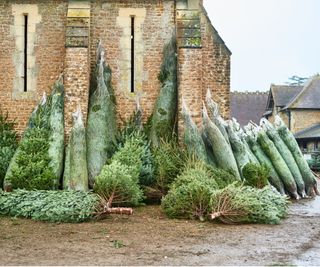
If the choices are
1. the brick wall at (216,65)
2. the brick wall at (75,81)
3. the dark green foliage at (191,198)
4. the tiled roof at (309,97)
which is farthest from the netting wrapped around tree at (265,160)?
the tiled roof at (309,97)

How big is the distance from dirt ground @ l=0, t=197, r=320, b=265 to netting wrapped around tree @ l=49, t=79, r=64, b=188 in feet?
9.92

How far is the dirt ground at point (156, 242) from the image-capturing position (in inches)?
316

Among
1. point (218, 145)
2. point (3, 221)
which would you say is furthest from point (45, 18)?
point (3, 221)

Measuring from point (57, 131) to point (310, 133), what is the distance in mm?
31150

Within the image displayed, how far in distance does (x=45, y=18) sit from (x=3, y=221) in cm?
783

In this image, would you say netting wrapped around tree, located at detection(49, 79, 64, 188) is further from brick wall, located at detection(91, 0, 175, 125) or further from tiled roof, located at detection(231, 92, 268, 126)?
tiled roof, located at detection(231, 92, 268, 126)

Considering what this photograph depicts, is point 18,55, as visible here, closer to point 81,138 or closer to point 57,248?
point 81,138

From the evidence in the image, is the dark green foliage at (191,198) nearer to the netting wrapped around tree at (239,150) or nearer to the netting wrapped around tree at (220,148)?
the netting wrapped around tree at (220,148)

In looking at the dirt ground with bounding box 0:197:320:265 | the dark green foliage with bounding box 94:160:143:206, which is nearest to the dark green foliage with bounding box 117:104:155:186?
the dark green foliage with bounding box 94:160:143:206

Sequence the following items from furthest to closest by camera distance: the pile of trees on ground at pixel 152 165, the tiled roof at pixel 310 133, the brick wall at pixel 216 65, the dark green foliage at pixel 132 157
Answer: the tiled roof at pixel 310 133
the brick wall at pixel 216 65
the dark green foliage at pixel 132 157
the pile of trees on ground at pixel 152 165

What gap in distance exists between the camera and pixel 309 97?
45438mm

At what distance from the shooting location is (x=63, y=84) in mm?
16266

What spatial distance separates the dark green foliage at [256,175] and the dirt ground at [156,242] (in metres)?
2.78

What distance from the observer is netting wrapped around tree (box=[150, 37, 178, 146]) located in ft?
53.4
